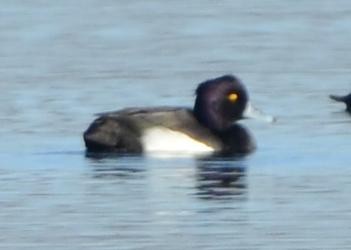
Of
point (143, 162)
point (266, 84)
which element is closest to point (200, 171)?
point (143, 162)

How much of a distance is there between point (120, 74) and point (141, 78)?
602mm

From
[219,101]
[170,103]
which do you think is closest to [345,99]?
[170,103]

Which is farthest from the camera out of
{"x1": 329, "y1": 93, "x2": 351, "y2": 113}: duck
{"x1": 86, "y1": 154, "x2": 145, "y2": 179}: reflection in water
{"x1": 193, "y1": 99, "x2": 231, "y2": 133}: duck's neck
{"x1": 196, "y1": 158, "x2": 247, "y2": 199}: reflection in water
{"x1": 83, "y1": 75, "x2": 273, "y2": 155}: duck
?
{"x1": 329, "y1": 93, "x2": 351, "y2": 113}: duck

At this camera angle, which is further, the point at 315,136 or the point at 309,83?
the point at 309,83

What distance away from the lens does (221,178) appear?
18.2m

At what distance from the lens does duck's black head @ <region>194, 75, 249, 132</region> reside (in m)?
20.5

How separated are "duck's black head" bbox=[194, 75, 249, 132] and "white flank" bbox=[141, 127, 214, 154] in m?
0.42

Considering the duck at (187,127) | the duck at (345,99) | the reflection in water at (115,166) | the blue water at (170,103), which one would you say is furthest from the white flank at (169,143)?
the duck at (345,99)

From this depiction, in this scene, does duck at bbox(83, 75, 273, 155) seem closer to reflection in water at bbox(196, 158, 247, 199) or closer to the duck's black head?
the duck's black head

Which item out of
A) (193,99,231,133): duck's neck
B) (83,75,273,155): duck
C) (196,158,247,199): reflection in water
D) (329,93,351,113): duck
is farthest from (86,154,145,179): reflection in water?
(329,93,351,113): duck

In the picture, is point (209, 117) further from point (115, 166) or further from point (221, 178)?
point (221, 178)

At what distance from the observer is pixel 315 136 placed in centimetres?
2047

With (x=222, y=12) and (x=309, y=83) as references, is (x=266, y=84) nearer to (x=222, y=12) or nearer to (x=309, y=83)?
(x=309, y=83)

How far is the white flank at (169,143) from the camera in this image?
783 inches
